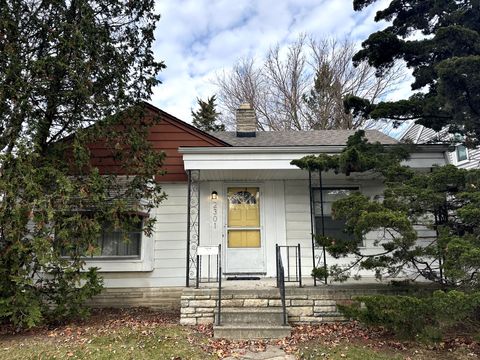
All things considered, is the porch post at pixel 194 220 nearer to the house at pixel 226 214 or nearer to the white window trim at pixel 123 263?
the house at pixel 226 214

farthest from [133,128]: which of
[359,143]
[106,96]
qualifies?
[359,143]

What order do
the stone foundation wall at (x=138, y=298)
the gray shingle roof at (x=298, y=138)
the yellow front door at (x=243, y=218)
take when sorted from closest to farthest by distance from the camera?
the stone foundation wall at (x=138, y=298), the yellow front door at (x=243, y=218), the gray shingle roof at (x=298, y=138)

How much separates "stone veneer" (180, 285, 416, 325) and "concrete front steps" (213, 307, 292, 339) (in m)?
0.17

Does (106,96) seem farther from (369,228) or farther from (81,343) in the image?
(369,228)

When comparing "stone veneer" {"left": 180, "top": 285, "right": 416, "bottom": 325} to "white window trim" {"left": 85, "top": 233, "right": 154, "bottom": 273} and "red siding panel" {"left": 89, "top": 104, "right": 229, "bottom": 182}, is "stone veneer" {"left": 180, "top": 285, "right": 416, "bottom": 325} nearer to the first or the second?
"white window trim" {"left": 85, "top": 233, "right": 154, "bottom": 273}

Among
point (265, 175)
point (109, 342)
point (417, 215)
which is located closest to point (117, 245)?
point (109, 342)

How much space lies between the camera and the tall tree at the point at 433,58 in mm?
5066

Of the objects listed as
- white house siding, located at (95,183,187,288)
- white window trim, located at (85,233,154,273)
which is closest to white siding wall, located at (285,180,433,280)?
white house siding, located at (95,183,187,288)

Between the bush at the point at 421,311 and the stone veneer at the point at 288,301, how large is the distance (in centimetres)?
124

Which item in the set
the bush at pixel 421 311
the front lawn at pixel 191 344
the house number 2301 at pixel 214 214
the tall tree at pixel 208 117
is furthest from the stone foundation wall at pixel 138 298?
the tall tree at pixel 208 117

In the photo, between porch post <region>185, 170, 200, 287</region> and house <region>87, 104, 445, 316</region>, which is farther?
porch post <region>185, 170, 200, 287</region>

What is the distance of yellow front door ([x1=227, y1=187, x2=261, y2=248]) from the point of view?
765cm

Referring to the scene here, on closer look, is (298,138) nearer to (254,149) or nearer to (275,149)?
(275,149)

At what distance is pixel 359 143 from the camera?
6121 millimetres
